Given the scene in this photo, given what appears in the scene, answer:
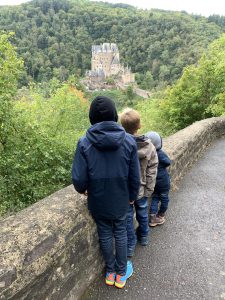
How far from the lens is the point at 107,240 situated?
2.99 meters

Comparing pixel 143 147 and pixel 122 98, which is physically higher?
pixel 143 147

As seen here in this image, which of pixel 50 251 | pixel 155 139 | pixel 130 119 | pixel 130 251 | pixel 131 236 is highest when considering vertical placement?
pixel 130 119

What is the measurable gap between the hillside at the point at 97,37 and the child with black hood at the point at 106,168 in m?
85.1

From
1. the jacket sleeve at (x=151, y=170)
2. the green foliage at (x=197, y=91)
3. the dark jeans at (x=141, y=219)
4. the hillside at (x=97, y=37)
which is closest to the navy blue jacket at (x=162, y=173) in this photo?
the jacket sleeve at (x=151, y=170)

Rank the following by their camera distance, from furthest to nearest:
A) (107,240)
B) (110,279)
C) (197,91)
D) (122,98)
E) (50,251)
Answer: (122,98) < (197,91) < (110,279) < (107,240) < (50,251)

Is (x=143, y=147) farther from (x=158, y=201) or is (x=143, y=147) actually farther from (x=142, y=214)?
(x=158, y=201)

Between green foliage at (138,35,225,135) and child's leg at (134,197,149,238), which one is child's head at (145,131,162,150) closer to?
child's leg at (134,197,149,238)

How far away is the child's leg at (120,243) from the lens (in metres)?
2.95

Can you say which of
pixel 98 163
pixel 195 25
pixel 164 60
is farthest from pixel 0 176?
pixel 195 25

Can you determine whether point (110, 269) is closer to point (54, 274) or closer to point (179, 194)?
point (54, 274)

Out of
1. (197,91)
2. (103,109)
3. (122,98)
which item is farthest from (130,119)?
(122,98)

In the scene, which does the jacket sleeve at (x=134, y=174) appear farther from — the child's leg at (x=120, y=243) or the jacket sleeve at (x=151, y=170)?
the jacket sleeve at (x=151, y=170)

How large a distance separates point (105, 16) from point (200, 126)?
159 metres

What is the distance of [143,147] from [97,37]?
153945 mm
